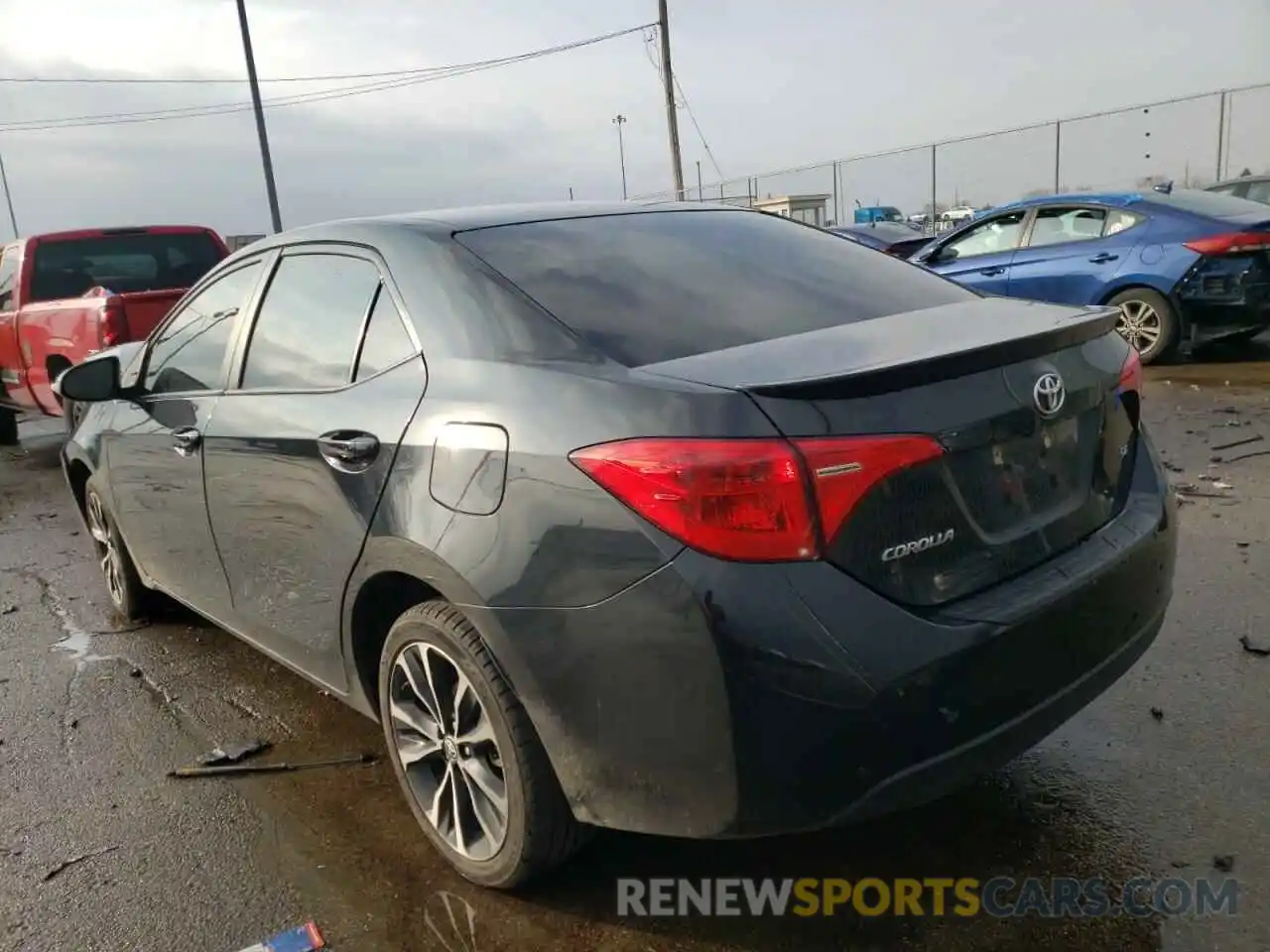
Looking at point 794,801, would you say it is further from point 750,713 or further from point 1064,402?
point 1064,402

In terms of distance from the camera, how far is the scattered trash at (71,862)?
286 cm

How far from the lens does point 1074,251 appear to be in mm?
9203

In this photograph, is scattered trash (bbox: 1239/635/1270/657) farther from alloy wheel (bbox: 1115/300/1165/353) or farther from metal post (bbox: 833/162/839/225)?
metal post (bbox: 833/162/839/225)

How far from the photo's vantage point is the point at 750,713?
6.48 feet

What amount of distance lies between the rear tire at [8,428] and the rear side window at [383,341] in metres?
9.48

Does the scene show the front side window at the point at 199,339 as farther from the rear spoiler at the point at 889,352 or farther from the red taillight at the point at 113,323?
the red taillight at the point at 113,323

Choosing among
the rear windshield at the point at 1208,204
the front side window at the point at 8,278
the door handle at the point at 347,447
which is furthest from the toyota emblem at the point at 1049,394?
the front side window at the point at 8,278

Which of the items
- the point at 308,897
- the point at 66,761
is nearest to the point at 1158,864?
the point at 308,897

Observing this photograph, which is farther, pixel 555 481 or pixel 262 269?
pixel 262 269

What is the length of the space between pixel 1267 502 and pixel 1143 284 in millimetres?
4205

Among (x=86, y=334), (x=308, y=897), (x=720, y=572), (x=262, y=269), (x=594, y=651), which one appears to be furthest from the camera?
(x=86, y=334)

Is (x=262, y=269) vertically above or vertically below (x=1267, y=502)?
above

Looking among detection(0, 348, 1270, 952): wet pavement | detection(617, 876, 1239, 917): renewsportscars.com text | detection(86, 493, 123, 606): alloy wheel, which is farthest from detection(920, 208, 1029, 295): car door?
detection(617, 876, 1239, 917): renewsportscars.com text

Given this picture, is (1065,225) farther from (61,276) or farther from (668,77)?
(668,77)
